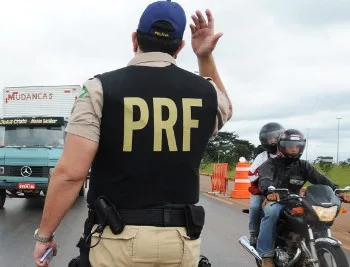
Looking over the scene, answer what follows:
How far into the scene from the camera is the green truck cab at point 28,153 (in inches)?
500

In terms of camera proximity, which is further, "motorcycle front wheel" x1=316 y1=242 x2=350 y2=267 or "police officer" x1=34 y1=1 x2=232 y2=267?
"motorcycle front wheel" x1=316 y1=242 x2=350 y2=267

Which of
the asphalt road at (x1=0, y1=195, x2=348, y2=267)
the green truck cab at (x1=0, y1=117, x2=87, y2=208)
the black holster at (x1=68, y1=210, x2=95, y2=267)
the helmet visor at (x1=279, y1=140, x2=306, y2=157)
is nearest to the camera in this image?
the black holster at (x1=68, y1=210, x2=95, y2=267)

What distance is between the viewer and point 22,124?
13.7 m

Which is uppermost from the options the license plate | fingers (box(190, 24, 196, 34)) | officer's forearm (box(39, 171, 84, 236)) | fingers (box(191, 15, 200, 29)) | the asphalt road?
fingers (box(191, 15, 200, 29))

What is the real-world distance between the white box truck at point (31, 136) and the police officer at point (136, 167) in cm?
958

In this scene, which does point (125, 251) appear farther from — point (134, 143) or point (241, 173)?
point (241, 173)

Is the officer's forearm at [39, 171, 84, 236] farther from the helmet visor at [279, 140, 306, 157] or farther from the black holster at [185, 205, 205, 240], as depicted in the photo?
the helmet visor at [279, 140, 306, 157]

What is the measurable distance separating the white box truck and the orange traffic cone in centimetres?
504

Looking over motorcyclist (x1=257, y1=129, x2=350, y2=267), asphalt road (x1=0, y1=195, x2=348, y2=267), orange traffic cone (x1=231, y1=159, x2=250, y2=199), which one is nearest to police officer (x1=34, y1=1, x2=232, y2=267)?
motorcyclist (x1=257, y1=129, x2=350, y2=267)

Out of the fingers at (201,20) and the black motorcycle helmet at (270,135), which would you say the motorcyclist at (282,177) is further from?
the fingers at (201,20)

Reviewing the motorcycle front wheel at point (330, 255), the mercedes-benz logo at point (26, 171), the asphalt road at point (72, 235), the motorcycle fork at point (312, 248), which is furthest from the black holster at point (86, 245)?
the mercedes-benz logo at point (26, 171)

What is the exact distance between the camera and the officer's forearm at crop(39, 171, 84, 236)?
2244 mm

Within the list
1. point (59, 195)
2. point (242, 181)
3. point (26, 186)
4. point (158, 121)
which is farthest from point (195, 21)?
point (242, 181)

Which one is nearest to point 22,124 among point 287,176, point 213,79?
point 287,176
